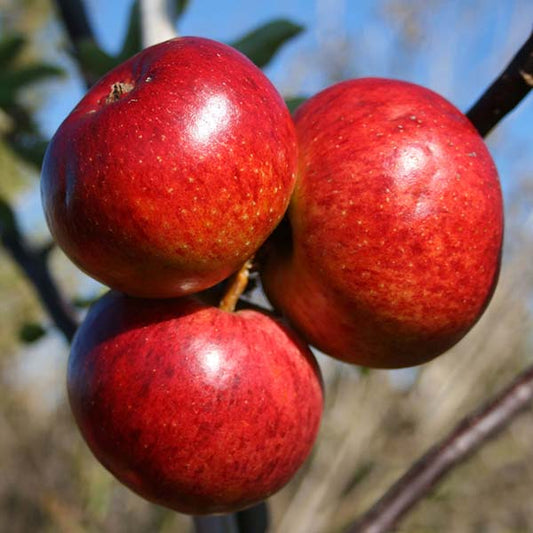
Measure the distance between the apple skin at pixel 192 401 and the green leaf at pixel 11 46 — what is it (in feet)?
2.78

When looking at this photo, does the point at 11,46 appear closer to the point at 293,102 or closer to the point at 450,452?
the point at 293,102

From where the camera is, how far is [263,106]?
0.76m

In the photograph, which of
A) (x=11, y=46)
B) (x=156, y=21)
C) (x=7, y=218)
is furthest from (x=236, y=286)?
(x=11, y=46)

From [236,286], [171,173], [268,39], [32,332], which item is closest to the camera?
[171,173]

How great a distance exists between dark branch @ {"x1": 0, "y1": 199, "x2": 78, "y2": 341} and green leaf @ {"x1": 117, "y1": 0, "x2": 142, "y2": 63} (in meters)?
0.39

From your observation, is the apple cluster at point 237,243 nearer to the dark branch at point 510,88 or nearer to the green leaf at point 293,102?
the dark branch at point 510,88

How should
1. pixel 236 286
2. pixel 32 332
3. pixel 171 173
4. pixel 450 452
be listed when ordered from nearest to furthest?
pixel 171 173 → pixel 236 286 → pixel 450 452 → pixel 32 332

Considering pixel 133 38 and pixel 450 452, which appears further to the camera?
pixel 133 38

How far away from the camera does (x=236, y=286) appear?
88 cm

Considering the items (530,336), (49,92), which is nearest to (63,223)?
(530,336)

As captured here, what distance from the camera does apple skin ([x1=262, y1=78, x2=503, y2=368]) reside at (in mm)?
761

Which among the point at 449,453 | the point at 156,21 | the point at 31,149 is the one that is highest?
the point at 156,21

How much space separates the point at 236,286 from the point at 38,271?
80cm

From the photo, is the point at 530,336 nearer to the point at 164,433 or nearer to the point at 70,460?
the point at 70,460
